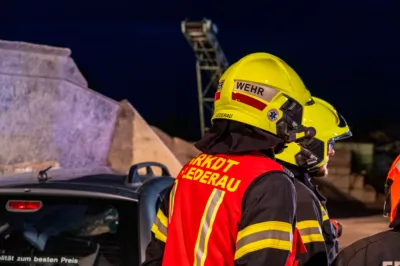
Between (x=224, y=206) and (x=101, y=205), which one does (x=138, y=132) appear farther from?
(x=224, y=206)

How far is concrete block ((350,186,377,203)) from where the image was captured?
16.1 metres

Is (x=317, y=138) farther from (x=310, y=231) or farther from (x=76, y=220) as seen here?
(x=76, y=220)

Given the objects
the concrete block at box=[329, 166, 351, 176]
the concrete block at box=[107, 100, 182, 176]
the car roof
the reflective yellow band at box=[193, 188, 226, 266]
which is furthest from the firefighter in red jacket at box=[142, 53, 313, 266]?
the concrete block at box=[329, 166, 351, 176]

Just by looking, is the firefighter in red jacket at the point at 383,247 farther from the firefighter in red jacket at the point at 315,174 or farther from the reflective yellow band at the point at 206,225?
the firefighter in red jacket at the point at 315,174

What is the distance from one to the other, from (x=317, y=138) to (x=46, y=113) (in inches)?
172

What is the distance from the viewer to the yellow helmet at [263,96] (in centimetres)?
226

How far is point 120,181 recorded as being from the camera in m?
3.80

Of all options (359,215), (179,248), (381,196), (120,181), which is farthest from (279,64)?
(381,196)

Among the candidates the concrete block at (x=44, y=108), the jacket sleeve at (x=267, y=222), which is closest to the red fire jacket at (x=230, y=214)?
the jacket sleeve at (x=267, y=222)

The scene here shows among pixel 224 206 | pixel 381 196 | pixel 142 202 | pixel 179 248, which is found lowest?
pixel 381 196

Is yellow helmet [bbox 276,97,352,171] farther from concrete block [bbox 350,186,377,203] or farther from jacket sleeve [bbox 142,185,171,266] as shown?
concrete block [bbox 350,186,377,203]

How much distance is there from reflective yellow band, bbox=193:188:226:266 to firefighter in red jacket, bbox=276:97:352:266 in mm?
549

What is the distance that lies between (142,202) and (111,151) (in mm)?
5909

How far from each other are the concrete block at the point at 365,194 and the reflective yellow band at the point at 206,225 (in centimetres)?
1441
